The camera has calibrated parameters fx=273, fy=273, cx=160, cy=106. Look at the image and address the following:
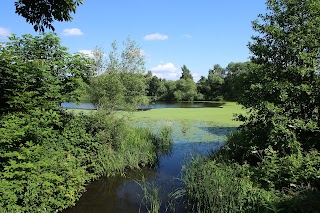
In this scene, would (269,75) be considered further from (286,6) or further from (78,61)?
(78,61)

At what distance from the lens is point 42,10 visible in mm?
4031

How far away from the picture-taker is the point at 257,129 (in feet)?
22.4

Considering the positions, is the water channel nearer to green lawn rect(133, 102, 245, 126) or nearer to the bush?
the bush

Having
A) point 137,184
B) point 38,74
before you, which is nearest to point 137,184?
point 137,184

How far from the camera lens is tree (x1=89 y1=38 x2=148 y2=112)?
32.7ft

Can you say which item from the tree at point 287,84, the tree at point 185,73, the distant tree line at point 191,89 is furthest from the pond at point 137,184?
the tree at point 185,73

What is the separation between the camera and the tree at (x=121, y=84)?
9969 millimetres

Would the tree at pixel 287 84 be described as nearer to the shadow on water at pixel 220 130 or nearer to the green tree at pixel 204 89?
the shadow on water at pixel 220 130

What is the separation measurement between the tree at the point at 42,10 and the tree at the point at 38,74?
202 cm

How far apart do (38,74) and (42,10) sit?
7.71 ft

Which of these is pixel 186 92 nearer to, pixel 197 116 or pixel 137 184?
pixel 197 116

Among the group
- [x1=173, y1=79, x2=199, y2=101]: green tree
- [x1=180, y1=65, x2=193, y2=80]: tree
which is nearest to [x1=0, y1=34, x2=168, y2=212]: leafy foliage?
[x1=173, y1=79, x2=199, y2=101]: green tree

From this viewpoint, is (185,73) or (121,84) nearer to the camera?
(121,84)

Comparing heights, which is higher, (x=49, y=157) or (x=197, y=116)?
(x=49, y=157)
